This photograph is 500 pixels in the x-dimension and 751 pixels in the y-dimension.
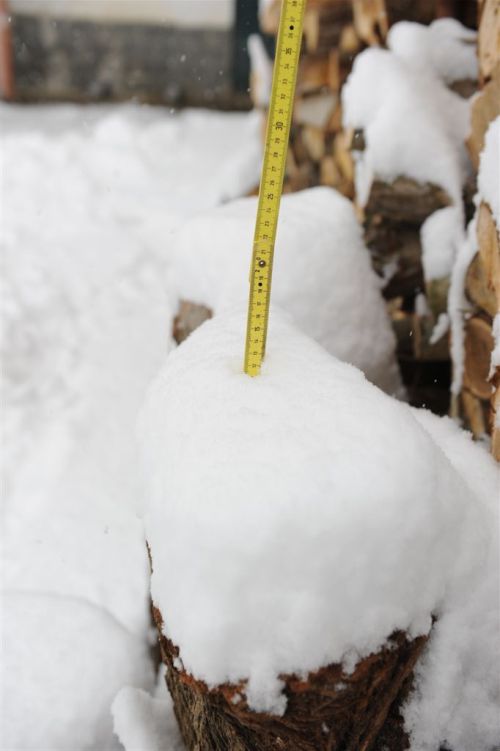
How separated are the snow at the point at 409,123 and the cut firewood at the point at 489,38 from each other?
10.2 inches

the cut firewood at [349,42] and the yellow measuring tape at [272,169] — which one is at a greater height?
the cut firewood at [349,42]

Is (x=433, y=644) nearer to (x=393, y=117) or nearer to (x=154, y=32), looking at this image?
(x=393, y=117)

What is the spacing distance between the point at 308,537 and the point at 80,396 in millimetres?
2138

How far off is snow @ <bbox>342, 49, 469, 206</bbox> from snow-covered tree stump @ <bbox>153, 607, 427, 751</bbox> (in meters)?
Answer: 1.48

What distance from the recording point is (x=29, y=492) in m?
2.45

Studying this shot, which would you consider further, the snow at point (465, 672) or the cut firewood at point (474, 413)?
the cut firewood at point (474, 413)

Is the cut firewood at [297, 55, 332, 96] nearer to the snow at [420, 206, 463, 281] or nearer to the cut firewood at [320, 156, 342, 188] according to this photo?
the cut firewood at [320, 156, 342, 188]

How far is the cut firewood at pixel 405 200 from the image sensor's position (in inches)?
80.2

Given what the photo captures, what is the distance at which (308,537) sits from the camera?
0.98 meters

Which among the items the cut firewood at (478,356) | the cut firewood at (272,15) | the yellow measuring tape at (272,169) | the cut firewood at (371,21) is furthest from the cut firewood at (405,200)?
the cut firewood at (272,15)

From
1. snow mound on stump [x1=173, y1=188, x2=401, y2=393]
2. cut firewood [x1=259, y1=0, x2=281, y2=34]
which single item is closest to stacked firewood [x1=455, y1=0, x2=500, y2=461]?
snow mound on stump [x1=173, y1=188, x2=401, y2=393]

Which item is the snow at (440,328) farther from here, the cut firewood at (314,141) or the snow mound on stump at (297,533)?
the cut firewood at (314,141)

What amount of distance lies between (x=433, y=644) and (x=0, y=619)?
127 centimetres

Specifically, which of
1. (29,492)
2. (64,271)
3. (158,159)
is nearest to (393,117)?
(29,492)
